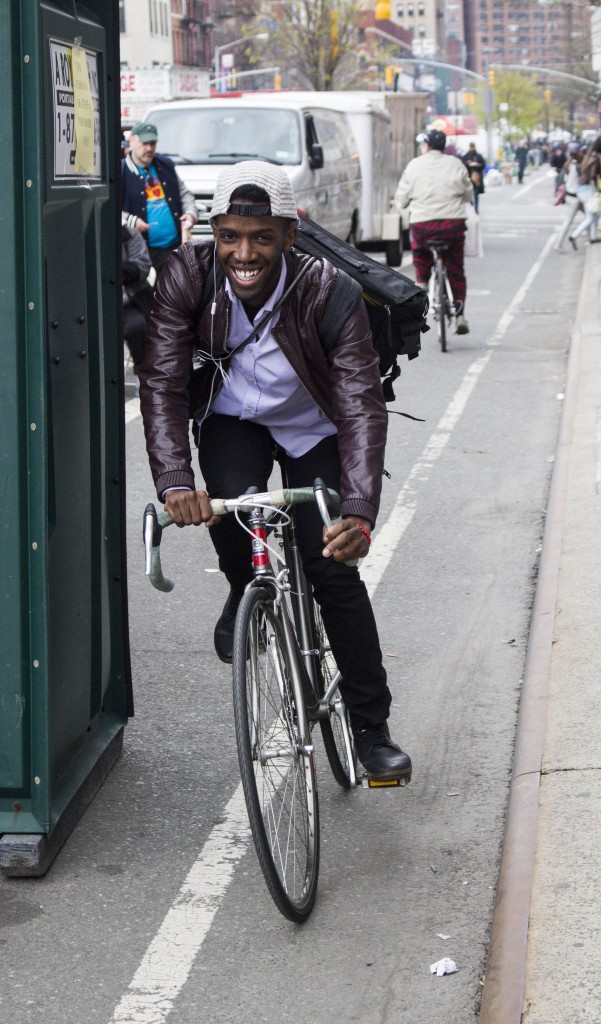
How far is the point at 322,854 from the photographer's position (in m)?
4.25

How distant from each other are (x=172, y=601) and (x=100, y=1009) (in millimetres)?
3471

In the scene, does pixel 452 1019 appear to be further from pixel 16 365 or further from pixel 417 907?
pixel 16 365

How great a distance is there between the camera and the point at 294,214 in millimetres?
3971

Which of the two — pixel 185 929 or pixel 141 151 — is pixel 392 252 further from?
pixel 185 929

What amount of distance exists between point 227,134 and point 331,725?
14.4 m

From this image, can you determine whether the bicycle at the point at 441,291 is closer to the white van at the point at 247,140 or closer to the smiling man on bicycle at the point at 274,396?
the white van at the point at 247,140

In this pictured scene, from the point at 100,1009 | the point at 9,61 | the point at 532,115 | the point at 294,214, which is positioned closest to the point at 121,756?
the point at 100,1009

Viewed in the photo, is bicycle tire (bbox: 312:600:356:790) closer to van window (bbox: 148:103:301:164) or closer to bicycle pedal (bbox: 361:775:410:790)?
bicycle pedal (bbox: 361:775:410:790)

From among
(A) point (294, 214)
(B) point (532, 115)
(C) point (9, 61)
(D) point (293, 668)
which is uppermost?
(B) point (532, 115)

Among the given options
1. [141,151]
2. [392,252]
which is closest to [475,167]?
[392,252]

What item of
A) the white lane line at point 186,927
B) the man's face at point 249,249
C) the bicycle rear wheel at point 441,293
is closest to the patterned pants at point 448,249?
the bicycle rear wheel at point 441,293

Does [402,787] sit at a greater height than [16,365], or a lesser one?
lesser

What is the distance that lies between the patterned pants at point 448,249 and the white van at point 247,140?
2852 millimetres

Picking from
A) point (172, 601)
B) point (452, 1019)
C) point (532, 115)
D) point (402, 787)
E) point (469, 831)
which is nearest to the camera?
point (452, 1019)
